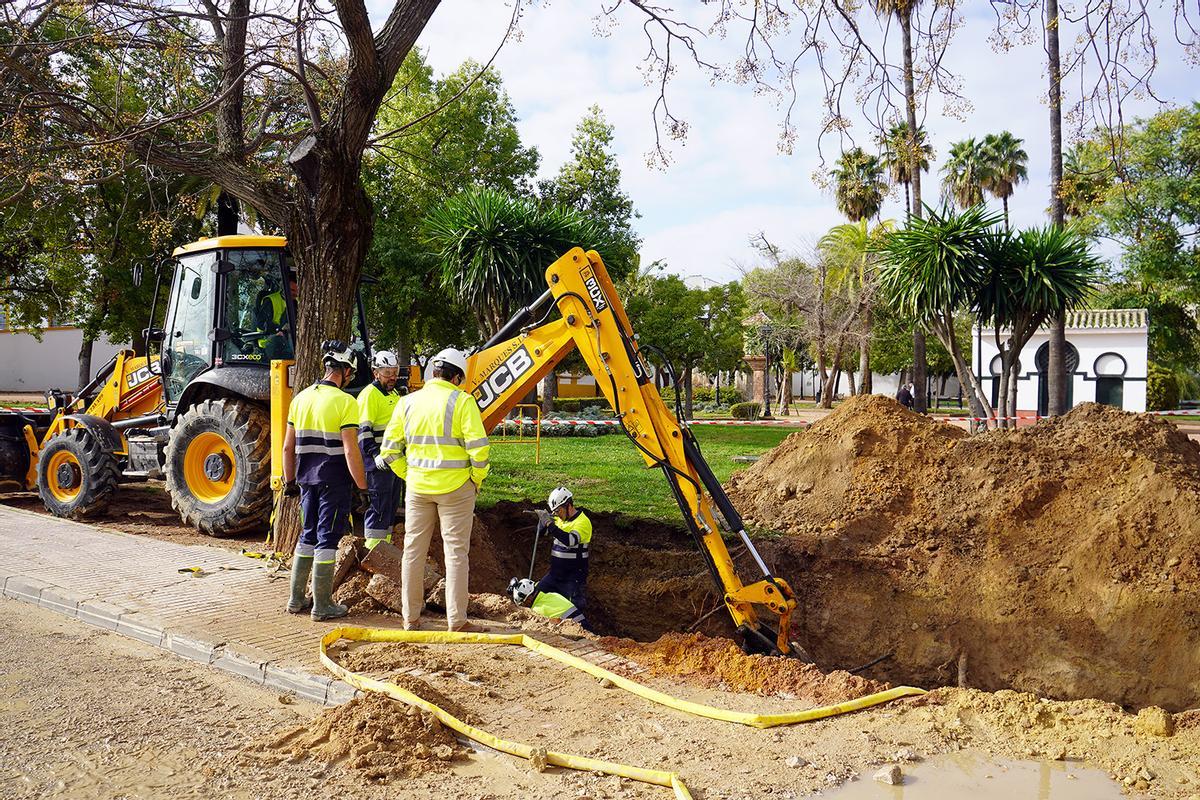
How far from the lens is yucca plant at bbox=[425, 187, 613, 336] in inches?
723

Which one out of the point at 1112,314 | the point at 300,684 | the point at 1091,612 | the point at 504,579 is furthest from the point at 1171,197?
the point at 300,684

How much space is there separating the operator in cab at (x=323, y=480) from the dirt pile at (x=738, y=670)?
207 centimetres

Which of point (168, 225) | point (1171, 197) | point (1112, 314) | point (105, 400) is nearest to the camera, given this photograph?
point (168, 225)

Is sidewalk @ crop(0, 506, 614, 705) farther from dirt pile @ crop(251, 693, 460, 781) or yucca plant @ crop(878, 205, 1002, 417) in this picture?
yucca plant @ crop(878, 205, 1002, 417)

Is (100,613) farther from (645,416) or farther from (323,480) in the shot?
(645,416)

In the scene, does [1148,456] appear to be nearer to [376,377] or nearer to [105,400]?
[376,377]

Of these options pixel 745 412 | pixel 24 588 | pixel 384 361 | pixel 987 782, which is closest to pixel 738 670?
pixel 987 782

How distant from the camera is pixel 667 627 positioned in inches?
330

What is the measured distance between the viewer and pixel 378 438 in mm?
7551

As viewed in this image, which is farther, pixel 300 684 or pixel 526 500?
pixel 526 500

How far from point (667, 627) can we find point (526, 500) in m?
2.76

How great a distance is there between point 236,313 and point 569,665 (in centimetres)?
638

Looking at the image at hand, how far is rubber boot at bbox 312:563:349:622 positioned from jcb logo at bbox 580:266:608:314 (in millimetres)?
2721

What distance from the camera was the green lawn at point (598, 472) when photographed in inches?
452
